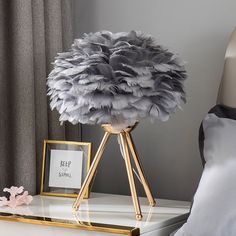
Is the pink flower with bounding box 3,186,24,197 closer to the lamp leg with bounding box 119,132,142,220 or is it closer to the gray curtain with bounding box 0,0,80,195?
the gray curtain with bounding box 0,0,80,195

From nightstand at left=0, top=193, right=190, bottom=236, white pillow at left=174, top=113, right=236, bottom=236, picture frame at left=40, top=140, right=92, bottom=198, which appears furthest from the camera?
picture frame at left=40, top=140, right=92, bottom=198

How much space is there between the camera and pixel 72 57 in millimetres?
1790

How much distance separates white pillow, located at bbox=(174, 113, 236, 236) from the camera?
1496 mm

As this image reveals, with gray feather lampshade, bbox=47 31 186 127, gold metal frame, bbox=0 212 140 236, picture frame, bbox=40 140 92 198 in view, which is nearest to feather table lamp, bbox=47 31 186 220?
gray feather lampshade, bbox=47 31 186 127

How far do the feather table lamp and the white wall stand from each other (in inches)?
13.8

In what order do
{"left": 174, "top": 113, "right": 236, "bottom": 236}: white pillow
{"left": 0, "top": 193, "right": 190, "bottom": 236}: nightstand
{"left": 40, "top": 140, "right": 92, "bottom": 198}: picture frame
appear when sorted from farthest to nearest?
1. {"left": 40, "top": 140, "right": 92, "bottom": 198}: picture frame
2. {"left": 0, "top": 193, "right": 190, "bottom": 236}: nightstand
3. {"left": 174, "top": 113, "right": 236, "bottom": 236}: white pillow

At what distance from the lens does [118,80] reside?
1691 millimetres

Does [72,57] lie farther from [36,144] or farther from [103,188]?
[103,188]

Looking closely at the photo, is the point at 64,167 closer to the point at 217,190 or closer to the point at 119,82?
the point at 119,82

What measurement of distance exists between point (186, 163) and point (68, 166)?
43 centimetres

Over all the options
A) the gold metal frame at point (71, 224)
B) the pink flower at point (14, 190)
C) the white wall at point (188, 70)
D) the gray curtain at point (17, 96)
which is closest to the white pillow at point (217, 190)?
the gold metal frame at point (71, 224)

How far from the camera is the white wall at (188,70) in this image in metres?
2.10

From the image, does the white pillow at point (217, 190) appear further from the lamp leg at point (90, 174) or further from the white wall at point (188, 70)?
the white wall at point (188, 70)

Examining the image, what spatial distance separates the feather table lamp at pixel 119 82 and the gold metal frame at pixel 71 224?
14 cm
